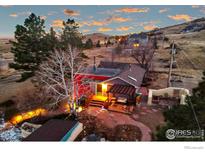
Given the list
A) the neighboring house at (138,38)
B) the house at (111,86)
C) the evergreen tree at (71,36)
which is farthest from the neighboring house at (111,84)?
the neighboring house at (138,38)

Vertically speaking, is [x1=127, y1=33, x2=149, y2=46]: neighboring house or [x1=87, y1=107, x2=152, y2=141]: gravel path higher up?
[x1=127, y1=33, x2=149, y2=46]: neighboring house

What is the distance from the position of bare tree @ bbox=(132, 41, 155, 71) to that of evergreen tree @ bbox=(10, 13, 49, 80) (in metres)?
6.22

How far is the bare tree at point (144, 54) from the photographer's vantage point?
11086 millimetres

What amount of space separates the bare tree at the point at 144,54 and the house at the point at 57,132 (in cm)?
770

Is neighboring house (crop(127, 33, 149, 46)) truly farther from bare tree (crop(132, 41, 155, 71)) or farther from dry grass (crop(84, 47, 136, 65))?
dry grass (crop(84, 47, 136, 65))

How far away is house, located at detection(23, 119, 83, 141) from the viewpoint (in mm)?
3721

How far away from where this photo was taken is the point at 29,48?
7469 millimetres

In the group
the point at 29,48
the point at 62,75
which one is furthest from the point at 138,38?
the point at 29,48

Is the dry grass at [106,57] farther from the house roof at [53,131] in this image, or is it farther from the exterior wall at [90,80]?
the house roof at [53,131]

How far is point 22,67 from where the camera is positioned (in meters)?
7.63

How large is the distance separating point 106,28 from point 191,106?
12.1ft

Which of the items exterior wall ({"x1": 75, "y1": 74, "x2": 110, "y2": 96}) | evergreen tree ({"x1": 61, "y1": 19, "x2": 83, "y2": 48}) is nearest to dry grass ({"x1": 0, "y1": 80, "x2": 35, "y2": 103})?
exterior wall ({"x1": 75, "y1": 74, "x2": 110, "y2": 96})

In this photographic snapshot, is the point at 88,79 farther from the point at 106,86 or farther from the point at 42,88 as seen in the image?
the point at 42,88
